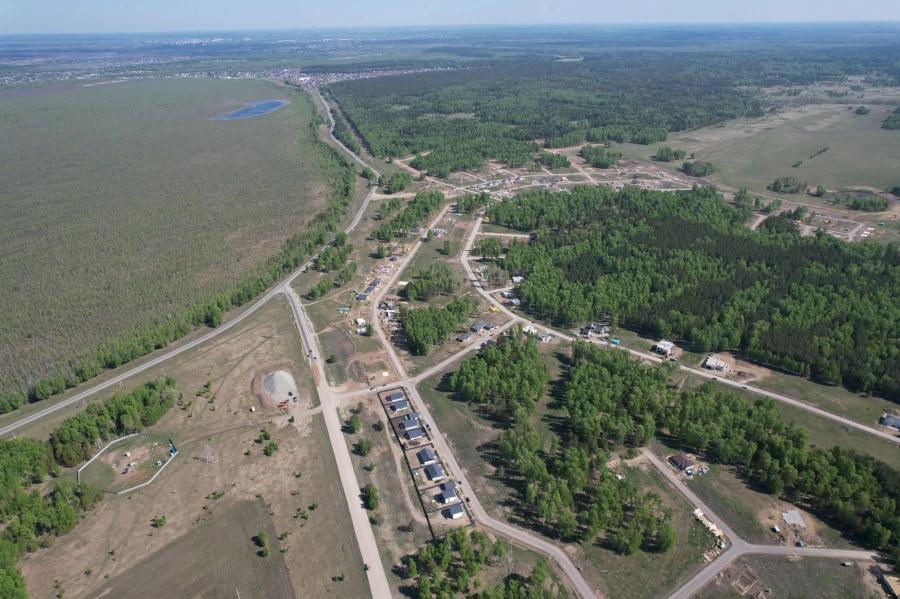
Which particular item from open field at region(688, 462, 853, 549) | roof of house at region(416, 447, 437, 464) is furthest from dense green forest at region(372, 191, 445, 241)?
open field at region(688, 462, 853, 549)

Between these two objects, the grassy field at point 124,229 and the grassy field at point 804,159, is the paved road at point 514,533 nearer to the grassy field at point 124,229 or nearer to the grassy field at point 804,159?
the grassy field at point 124,229

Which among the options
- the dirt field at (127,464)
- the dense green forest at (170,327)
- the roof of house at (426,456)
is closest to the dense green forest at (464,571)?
the roof of house at (426,456)

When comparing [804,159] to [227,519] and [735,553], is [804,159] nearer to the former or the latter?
[735,553]

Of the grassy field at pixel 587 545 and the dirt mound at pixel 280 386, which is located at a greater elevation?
the dirt mound at pixel 280 386

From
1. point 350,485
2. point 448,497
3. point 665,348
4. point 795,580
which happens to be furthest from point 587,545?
point 665,348

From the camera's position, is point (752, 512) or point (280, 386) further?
point (280, 386)
